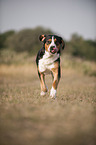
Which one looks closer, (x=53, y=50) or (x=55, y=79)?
(x=53, y=50)

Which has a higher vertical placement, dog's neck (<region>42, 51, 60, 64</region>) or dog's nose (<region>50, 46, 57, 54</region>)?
dog's nose (<region>50, 46, 57, 54</region>)

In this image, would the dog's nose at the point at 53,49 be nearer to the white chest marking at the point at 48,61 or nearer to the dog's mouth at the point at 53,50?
the dog's mouth at the point at 53,50

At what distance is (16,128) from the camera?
1601mm

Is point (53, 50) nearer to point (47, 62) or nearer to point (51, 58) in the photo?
point (51, 58)

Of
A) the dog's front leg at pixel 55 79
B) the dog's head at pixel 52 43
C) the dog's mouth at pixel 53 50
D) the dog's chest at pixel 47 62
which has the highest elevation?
the dog's head at pixel 52 43

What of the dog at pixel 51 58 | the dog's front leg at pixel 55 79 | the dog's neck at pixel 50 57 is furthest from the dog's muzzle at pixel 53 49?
the dog's front leg at pixel 55 79

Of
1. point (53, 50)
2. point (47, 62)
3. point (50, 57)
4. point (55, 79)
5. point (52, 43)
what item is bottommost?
point (55, 79)

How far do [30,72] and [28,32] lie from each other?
65.5 feet

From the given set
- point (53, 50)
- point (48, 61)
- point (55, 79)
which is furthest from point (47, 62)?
point (55, 79)

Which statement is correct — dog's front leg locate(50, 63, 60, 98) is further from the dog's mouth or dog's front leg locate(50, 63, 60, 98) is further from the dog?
the dog's mouth

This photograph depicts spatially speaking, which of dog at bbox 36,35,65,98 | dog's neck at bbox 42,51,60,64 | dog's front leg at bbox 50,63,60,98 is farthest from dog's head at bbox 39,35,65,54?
dog's front leg at bbox 50,63,60,98

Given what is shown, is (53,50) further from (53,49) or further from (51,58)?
(51,58)

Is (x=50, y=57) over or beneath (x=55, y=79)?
over

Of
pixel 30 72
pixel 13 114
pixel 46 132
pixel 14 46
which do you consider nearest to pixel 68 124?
pixel 46 132
